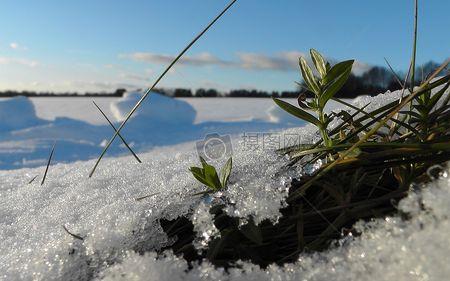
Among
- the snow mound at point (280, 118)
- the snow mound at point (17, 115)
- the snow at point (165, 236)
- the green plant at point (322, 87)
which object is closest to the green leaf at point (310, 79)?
the green plant at point (322, 87)

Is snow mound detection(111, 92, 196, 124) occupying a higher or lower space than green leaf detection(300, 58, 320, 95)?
lower

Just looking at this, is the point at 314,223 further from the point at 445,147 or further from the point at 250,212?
the point at 445,147

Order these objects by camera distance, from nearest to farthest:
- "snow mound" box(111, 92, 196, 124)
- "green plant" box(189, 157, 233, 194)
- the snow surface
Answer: "green plant" box(189, 157, 233, 194)
the snow surface
"snow mound" box(111, 92, 196, 124)

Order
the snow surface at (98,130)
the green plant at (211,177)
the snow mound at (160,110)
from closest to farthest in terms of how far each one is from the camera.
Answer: the green plant at (211,177), the snow surface at (98,130), the snow mound at (160,110)

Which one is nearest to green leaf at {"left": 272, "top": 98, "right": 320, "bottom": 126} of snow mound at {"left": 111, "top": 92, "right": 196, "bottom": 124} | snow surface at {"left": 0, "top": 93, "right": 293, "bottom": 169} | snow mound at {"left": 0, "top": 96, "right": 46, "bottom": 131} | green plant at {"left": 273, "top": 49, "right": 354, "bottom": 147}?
green plant at {"left": 273, "top": 49, "right": 354, "bottom": 147}

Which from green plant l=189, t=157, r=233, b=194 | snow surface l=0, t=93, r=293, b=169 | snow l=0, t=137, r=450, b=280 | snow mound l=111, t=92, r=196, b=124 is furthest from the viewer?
snow mound l=111, t=92, r=196, b=124

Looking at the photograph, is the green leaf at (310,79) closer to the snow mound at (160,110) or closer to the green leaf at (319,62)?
the green leaf at (319,62)

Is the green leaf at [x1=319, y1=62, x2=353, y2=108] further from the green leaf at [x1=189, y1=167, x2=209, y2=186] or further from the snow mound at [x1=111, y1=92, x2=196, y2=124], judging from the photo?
the snow mound at [x1=111, y1=92, x2=196, y2=124]
